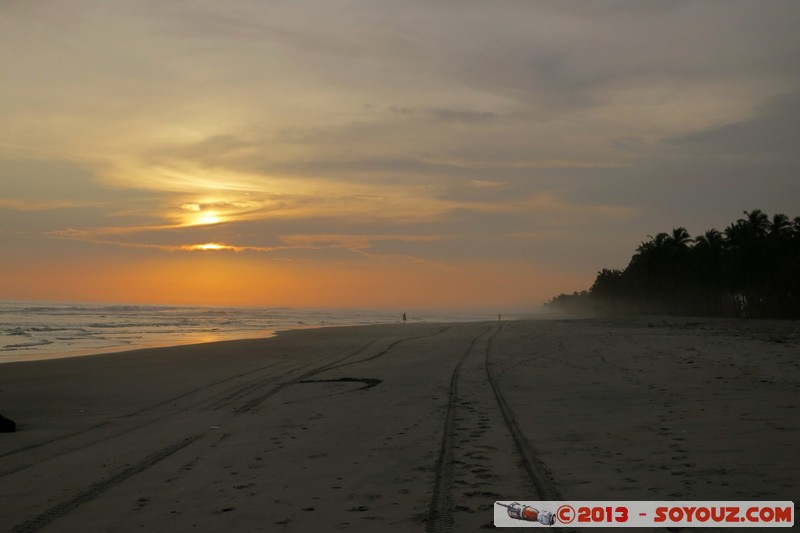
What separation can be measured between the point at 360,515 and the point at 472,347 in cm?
2204

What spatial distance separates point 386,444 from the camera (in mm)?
8664

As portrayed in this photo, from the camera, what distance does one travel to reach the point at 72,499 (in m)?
6.55

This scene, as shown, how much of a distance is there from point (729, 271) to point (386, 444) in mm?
75517

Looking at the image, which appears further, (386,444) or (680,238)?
(680,238)

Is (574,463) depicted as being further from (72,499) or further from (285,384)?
(285,384)

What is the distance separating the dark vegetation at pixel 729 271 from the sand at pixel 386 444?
58.9m

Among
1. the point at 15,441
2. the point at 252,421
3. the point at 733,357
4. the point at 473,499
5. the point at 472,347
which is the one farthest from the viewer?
the point at 472,347

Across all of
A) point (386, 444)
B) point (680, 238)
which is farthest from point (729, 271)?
point (386, 444)

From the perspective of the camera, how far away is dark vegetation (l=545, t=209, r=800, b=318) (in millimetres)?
69000

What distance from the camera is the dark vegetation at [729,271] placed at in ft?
226

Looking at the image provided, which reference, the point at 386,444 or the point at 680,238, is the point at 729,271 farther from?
the point at 386,444

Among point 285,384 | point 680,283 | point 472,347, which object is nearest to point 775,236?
point 680,283

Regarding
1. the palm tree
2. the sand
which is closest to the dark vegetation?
the palm tree

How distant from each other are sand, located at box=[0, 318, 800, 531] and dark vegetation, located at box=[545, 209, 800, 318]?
2319 inches
